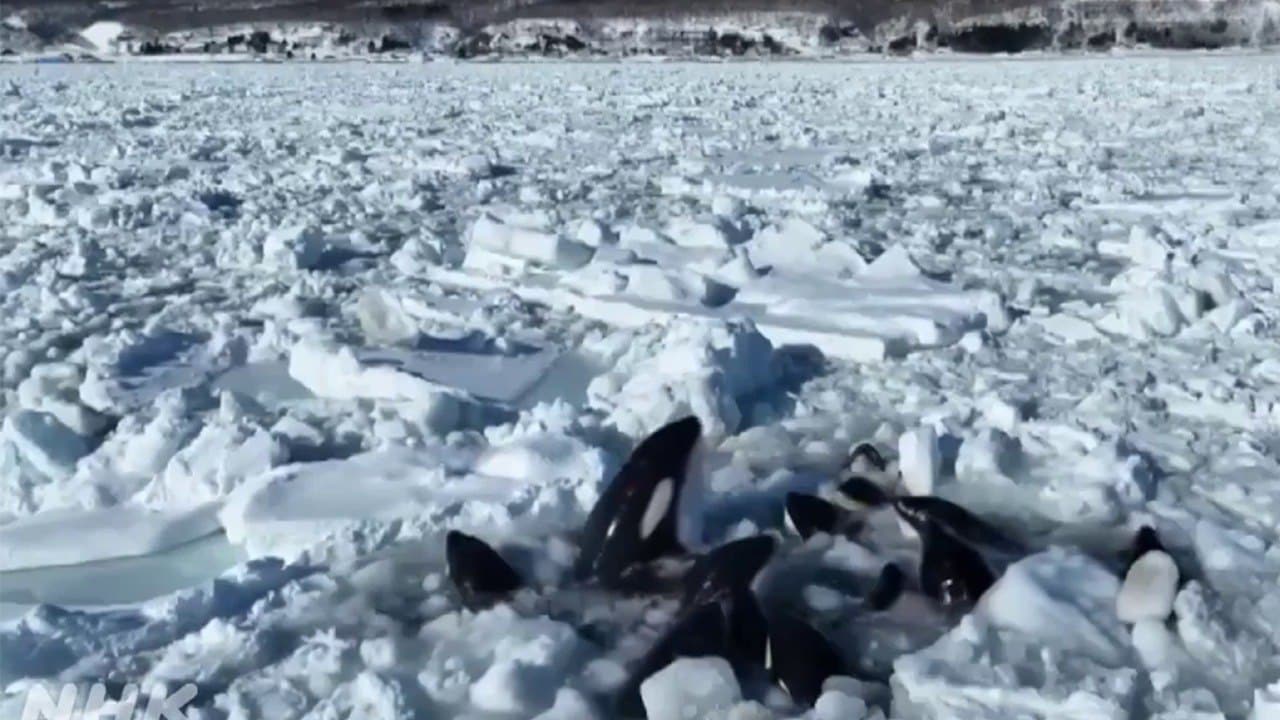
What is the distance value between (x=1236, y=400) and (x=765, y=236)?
248cm

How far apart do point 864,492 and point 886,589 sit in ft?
1.51

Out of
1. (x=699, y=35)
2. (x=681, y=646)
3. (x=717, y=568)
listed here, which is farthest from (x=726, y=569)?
(x=699, y=35)

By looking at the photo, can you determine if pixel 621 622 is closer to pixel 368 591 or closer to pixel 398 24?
pixel 368 591

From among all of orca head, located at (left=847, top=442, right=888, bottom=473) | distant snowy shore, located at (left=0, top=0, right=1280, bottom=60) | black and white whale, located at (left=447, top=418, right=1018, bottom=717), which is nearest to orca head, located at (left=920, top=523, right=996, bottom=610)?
black and white whale, located at (left=447, top=418, right=1018, bottom=717)

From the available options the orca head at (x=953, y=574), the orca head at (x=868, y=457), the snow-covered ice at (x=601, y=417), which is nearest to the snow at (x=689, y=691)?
the snow-covered ice at (x=601, y=417)

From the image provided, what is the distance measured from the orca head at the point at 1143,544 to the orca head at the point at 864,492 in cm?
54

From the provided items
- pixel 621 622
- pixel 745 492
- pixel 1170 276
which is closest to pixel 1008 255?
pixel 1170 276

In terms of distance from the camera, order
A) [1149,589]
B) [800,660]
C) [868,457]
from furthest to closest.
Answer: [868,457], [1149,589], [800,660]

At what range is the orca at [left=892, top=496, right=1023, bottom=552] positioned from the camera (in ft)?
9.30

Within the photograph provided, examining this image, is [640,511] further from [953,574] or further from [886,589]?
[953,574]

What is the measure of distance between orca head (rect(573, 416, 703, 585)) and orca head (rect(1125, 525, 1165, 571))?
93 centimetres

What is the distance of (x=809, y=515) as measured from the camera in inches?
115

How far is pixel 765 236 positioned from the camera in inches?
231

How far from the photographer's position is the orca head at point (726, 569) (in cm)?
254
